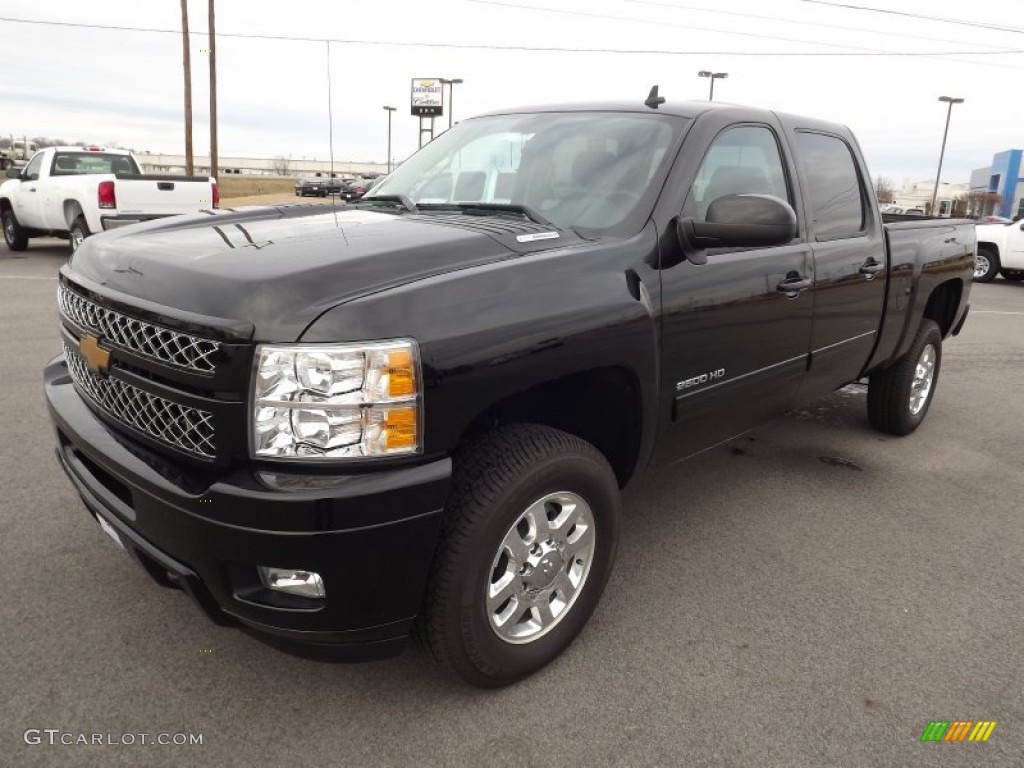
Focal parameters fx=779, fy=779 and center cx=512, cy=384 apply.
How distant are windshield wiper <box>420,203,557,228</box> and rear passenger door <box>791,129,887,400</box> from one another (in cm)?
149

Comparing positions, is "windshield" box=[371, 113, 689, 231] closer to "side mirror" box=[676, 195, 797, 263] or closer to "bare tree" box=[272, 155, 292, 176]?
"side mirror" box=[676, 195, 797, 263]

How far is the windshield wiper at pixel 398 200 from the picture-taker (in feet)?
10.7

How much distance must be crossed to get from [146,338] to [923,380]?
16.5 feet

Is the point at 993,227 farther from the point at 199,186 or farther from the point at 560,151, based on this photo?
the point at 560,151

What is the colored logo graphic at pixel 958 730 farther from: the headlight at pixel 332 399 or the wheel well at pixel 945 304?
the wheel well at pixel 945 304

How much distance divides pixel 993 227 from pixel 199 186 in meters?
16.0

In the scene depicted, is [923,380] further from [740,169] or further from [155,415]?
[155,415]

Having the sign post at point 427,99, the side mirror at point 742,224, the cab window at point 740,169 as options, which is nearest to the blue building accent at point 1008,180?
the sign post at point 427,99

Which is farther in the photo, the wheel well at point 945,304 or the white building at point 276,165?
the white building at point 276,165

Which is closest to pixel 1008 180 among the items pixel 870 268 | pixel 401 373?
pixel 870 268

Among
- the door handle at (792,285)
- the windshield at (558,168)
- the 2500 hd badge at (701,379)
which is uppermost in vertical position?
the windshield at (558,168)

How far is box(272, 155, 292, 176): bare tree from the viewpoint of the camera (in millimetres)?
117812

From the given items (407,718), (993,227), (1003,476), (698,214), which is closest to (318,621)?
(407,718)

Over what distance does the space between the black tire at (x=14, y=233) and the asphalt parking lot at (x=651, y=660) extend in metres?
12.4
